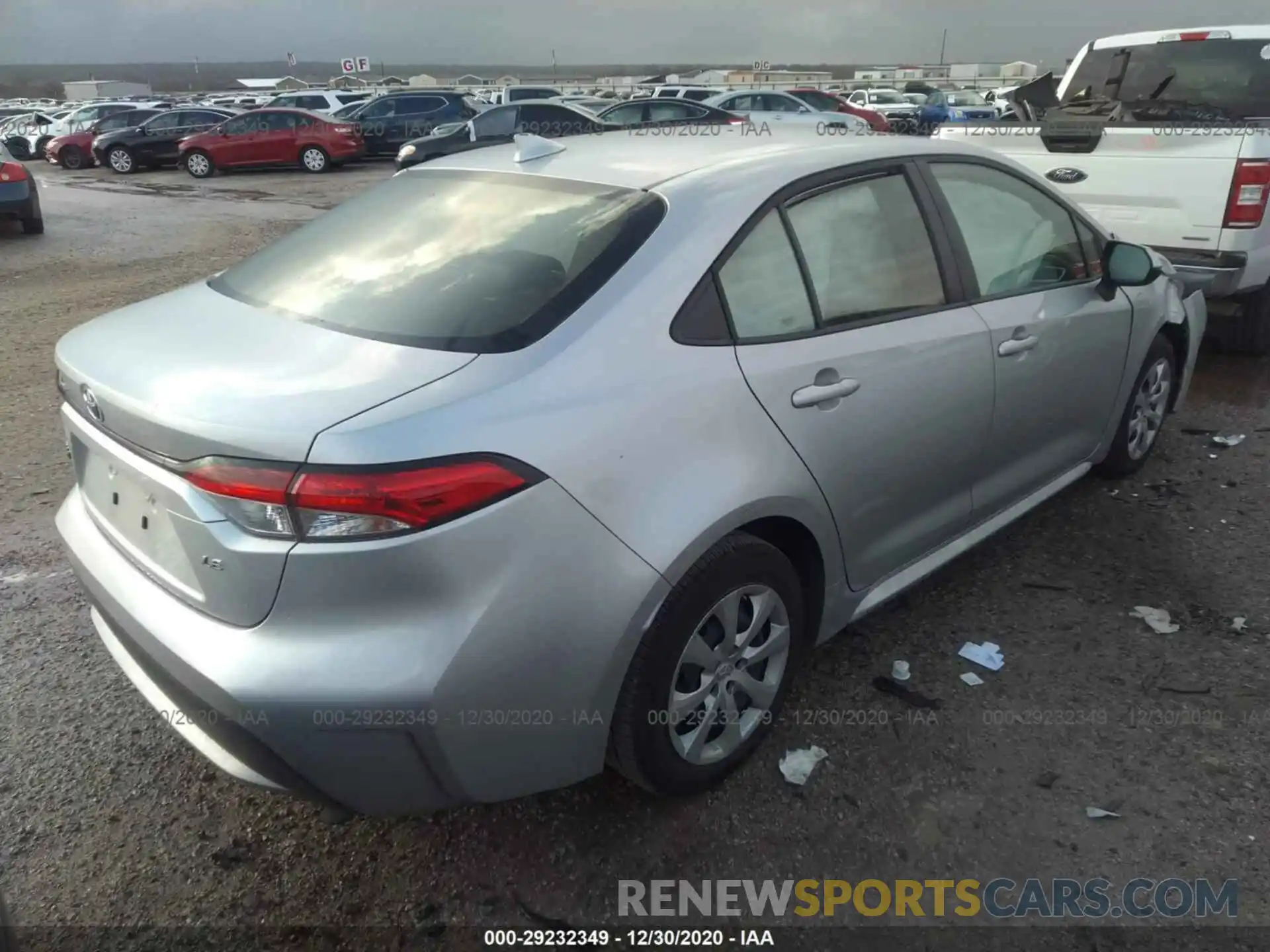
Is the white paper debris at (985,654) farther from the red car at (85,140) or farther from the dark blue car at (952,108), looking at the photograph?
the red car at (85,140)

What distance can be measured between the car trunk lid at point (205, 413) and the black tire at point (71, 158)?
87.3 ft

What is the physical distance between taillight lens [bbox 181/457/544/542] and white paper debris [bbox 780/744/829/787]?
1.34m

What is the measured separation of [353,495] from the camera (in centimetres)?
180

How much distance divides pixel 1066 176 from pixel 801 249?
14.1 feet

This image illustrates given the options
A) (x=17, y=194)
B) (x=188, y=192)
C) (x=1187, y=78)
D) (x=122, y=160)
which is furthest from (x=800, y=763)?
(x=122, y=160)

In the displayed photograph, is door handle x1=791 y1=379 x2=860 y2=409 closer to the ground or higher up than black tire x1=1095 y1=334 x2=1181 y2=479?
higher up

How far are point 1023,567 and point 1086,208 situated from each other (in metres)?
3.41

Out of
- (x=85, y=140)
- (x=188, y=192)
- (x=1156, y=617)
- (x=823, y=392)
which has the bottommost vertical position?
(x=188, y=192)

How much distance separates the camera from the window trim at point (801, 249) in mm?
2432

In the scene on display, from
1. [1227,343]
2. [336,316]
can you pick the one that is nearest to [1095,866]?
[336,316]

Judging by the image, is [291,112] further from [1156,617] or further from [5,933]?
[5,933]

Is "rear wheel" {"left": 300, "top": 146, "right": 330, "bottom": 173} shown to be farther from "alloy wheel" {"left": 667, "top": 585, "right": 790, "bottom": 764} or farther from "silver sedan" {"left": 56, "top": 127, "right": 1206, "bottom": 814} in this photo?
"alloy wheel" {"left": 667, "top": 585, "right": 790, "bottom": 764}

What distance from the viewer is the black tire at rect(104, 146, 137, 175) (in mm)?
22766

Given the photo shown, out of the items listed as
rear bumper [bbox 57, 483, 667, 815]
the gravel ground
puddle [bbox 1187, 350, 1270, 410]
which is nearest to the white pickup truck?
puddle [bbox 1187, 350, 1270, 410]
